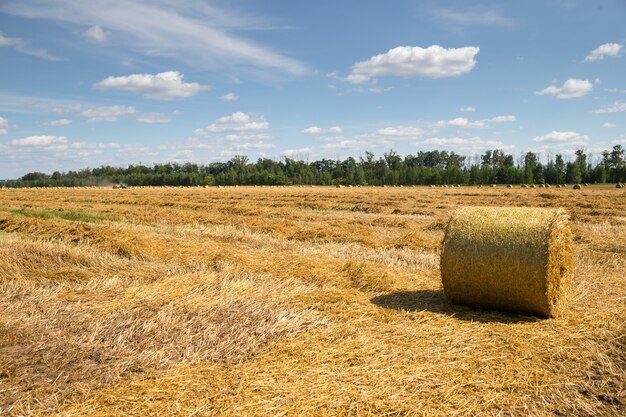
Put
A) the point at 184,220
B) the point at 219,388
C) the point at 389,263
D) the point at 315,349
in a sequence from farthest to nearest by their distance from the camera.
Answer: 1. the point at 184,220
2. the point at 389,263
3. the point at 315,349
4. the point at 219,388

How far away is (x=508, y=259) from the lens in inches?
270

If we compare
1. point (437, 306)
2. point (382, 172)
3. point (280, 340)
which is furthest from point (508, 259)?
point (382, 172)

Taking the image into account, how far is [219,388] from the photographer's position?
14.7 ft

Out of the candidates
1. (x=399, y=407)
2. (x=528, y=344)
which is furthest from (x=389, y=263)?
(x=399, y=407)

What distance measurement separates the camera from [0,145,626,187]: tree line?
296 feet

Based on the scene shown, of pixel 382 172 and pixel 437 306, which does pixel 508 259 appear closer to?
pixel 437 306

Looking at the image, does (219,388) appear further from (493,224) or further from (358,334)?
(493,224)

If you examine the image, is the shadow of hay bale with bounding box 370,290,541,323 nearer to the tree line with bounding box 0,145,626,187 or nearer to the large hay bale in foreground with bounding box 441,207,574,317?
the large hay bale in foreground with bounding box 441,207,574,317

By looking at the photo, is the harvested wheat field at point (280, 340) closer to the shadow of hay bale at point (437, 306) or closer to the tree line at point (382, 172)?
the shadow of hay bale at point (437, 306)

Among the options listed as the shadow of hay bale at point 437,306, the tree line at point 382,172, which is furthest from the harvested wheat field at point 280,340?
the tree line at point 382,172

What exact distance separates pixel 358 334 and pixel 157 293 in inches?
127

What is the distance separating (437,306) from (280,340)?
9.31 ft

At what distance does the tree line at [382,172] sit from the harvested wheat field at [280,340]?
84714 mm

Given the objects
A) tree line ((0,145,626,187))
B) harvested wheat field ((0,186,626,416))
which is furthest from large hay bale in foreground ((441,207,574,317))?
tree line ((0,145,626,187))
